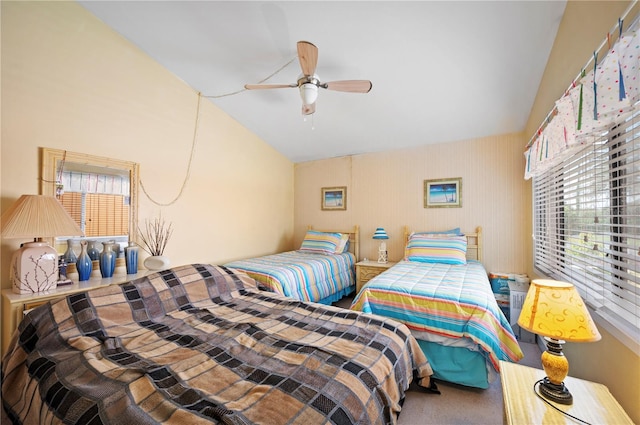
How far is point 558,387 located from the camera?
1.08 m

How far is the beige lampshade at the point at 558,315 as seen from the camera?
100 centimetres

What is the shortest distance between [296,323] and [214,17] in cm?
243

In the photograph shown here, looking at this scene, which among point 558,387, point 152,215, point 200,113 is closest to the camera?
point 558,387

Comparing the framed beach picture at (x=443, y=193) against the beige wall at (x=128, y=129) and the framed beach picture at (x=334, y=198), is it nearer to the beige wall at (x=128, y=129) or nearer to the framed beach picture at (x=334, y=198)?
the framed beach picture at (x=334, y=198)

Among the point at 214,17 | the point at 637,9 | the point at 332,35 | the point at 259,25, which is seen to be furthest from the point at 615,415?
the point at 214,17

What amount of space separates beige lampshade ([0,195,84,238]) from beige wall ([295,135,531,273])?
3.28m

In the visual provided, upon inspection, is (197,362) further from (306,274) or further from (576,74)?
(576,74)

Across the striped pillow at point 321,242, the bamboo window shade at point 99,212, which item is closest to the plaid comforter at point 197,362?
the bamboo window shade at point 99,212

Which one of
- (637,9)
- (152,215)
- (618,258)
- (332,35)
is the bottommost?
(618,258)

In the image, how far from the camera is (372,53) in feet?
7.47

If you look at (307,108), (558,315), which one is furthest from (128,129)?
(558,315)

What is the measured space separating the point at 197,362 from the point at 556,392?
4.93ft

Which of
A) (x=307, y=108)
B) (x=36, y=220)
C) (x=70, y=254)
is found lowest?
(x=70, y=254)

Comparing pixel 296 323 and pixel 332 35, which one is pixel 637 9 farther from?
pixel 296 323
